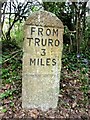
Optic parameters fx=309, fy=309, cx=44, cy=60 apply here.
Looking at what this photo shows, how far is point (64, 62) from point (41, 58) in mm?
1313

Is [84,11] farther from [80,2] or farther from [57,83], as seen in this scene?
[57,83]

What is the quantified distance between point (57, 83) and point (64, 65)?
1115 mm

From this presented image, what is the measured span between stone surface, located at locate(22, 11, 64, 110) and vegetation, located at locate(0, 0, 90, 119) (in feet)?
0.57

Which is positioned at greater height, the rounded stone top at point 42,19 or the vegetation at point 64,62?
the rounded stone top at point 42,19

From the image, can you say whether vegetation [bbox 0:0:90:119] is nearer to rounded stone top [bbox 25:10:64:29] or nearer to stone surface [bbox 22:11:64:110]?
stone surface [bbox 22:11:64:110]

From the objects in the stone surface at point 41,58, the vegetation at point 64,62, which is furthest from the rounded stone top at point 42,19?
the vegetation at point 64,62

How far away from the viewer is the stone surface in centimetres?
331

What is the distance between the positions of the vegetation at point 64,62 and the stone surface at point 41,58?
0.57 ft

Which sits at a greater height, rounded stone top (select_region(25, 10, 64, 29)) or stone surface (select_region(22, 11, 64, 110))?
rounded stone top (select_region(25, 10, 64, 29))

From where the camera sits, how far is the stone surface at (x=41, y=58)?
3314 millimetres

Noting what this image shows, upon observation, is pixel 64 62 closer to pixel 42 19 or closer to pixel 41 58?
pixel 41 58

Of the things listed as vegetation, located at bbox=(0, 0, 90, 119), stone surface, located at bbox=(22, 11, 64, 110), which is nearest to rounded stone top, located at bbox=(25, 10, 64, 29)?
stone surface, located at bbox=(22, 11, 64, 110)

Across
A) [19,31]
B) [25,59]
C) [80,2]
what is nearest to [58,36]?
[25,59]

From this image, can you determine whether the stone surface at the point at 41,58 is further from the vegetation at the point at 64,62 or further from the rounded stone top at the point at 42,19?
the vegetation at the point at 64,62
